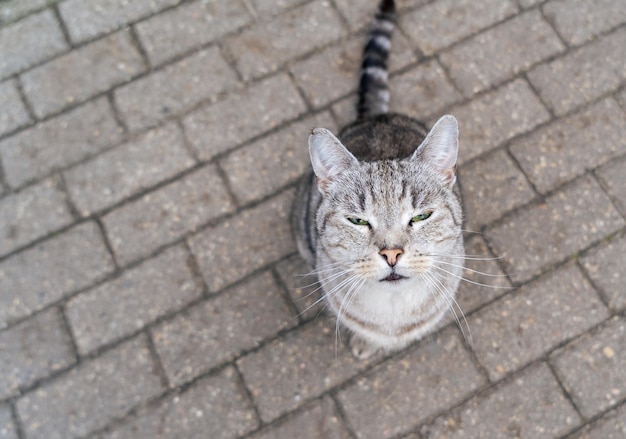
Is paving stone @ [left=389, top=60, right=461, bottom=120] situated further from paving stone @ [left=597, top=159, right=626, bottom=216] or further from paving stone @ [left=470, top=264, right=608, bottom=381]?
paving stone @ [left=470, top=264, right=608, bottom=381]

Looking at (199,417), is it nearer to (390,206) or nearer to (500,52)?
(390,206)

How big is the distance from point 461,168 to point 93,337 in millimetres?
2370

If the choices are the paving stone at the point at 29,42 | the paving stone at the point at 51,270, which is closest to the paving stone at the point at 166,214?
the paving stone at the point at 51,270

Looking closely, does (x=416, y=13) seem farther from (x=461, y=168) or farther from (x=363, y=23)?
(x=461, y=168)

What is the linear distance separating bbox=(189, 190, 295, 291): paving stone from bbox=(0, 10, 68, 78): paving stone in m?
1.66

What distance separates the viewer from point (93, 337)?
10.1 ft

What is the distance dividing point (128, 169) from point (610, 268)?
291 centimetres

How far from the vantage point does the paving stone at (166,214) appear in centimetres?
324

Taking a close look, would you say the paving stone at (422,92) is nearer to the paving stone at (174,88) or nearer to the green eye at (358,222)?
the paving stone at (174,88)

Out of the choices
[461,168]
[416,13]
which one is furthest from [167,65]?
[461,168]

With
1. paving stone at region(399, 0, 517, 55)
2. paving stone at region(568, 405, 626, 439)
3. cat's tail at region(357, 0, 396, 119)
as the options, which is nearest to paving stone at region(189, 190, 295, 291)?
cat's tail at region(357, 0, 396, 119)

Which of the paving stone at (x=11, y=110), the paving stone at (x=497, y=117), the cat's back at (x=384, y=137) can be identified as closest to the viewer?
the cat's back at (x=384, y=137)

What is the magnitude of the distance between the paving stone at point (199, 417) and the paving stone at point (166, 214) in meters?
0.87

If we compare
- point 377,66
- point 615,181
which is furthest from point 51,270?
point 615,181
